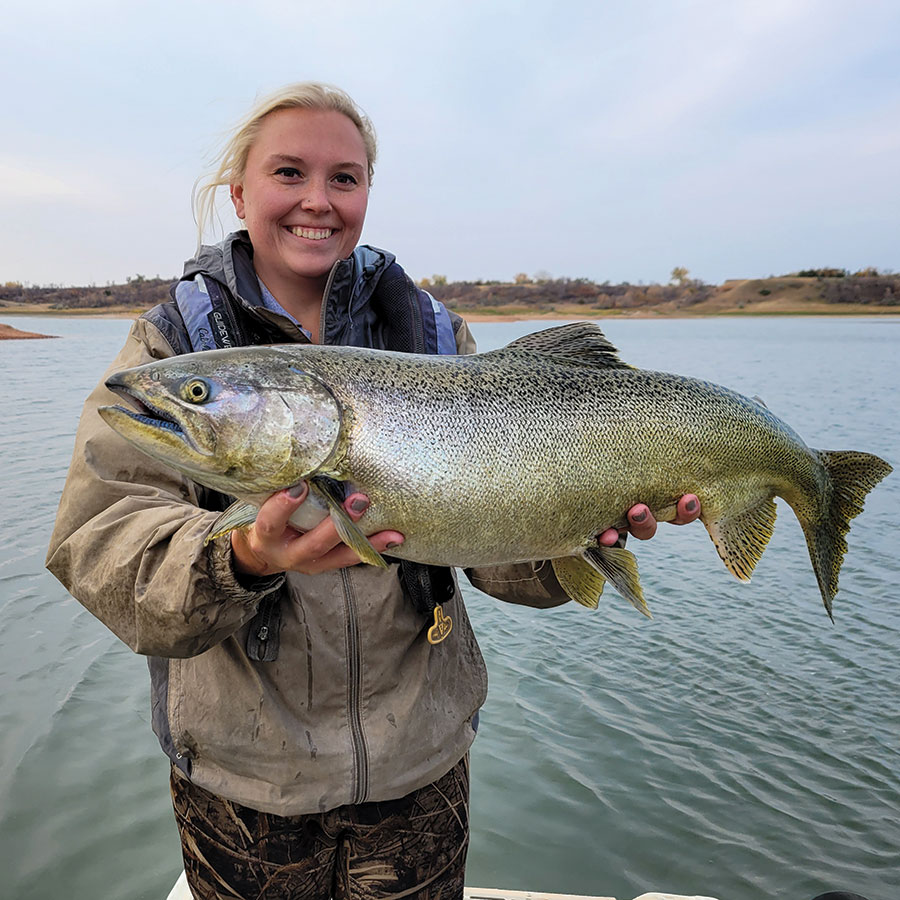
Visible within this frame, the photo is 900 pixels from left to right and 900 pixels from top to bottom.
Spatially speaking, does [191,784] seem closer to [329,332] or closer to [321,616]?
[321,616]

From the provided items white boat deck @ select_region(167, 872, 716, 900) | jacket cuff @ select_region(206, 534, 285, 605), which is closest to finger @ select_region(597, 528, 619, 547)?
jacket cuff @ select_region(206, 534, 285, 605)

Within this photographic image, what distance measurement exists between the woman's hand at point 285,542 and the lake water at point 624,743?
3153 mm

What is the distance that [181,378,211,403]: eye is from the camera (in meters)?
2.13

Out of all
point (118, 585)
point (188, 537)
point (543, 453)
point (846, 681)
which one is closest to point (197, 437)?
point (188, 537)

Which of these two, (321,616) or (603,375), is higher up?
(603,375)

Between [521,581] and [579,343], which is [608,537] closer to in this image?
[521,581]

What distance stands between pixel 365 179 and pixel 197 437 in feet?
4.44

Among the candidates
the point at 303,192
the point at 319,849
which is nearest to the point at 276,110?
the point at 303,192

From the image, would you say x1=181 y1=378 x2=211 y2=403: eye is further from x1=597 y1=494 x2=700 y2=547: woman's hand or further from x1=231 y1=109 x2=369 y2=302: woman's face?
x1=597 y1=494 x2=700 y2=547: woman's hand

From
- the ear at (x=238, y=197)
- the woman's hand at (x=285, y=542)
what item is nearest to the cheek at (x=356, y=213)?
the ear at (x=238, y=197)

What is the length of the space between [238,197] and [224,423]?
1.32 metres

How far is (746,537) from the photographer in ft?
10.2

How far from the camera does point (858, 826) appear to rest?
5.14m

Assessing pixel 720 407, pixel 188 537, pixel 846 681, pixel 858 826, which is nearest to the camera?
pixel 188 537
